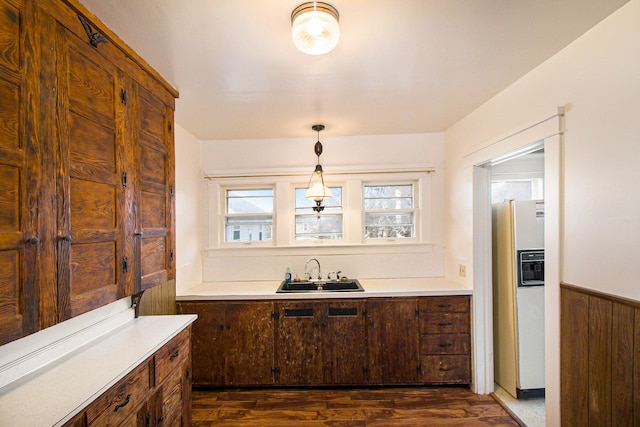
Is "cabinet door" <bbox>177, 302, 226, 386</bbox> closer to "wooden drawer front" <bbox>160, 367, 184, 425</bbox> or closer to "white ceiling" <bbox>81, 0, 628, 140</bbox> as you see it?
"wooden drawer front" <bbox>160, 367, 184, 425</bbox>

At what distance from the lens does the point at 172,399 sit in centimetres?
170

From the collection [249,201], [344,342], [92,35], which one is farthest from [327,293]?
[92,35]

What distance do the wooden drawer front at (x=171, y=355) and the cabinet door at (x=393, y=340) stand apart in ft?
5.17

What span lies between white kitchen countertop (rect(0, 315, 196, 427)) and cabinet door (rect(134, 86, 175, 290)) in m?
0.31

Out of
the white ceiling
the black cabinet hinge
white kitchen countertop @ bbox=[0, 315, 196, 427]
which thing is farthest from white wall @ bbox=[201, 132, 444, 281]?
the black cabinet hinge

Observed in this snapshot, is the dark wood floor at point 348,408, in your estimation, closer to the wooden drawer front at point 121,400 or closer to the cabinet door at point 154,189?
the wooden drawer front at point 121,400

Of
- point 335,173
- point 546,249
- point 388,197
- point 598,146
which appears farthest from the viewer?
point 388,197

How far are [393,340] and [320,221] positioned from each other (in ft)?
4.92

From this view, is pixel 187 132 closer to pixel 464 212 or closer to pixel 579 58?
pixel 464 212

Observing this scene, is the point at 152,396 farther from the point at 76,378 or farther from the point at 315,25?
the point at 315,25

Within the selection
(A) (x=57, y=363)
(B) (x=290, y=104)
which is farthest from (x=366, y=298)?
(A) (x=57, y=363)

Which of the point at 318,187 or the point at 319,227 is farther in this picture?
the point at 319,227

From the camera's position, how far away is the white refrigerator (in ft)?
7.99

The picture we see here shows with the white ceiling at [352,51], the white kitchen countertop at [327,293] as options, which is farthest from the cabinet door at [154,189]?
the white kitchen countertop at [327,293]
